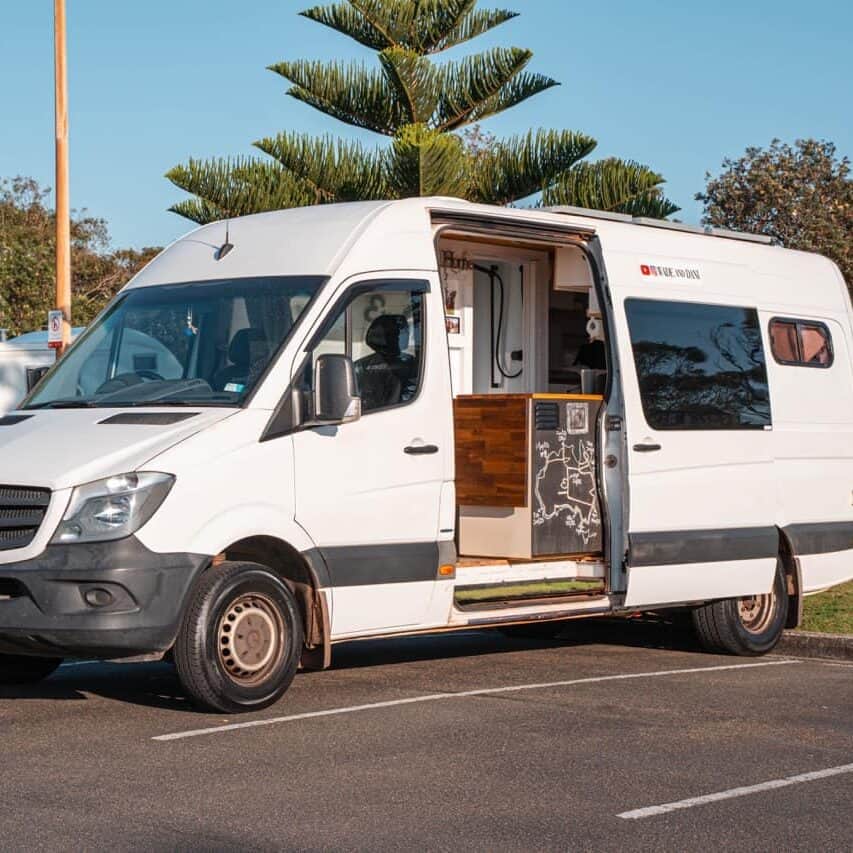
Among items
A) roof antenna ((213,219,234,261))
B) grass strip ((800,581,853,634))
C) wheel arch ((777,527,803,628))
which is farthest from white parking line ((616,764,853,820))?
grass strip ((800,581,853,634))

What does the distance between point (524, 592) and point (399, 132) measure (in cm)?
1354

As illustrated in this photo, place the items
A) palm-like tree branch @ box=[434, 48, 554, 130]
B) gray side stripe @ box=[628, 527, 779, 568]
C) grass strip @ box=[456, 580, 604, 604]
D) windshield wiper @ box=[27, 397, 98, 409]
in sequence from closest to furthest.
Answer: windshield wiper @ box=[27, 397, 98, 409], grass strip @ box=[456, 580, 604, 604], gray side stripe @ box=[628, 527, 779, 568], palm-like tree branch @ box=[434, 48, 554, 130]

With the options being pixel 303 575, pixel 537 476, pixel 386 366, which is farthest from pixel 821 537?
→ pixel 303 575

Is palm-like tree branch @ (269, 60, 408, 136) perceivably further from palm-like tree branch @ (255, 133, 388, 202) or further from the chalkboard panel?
the chalkboard panel

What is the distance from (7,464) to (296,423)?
4.91ft

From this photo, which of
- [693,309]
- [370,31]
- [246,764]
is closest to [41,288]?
[370,31]

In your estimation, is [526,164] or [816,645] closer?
[816,645]

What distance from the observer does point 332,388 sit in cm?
874

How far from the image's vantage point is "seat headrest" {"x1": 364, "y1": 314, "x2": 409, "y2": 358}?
938 centimetres

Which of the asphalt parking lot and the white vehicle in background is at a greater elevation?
the white vehicle in background

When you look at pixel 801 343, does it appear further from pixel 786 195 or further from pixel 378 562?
pixel 786 195

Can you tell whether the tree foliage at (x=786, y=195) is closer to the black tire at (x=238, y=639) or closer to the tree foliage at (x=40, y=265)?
the tree foliage at (x=40, y=265)

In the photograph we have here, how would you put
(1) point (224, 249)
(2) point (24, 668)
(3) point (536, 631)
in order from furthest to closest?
(3) point (536, 631) → (1) point (224, 249) → (2) point (24, 668)

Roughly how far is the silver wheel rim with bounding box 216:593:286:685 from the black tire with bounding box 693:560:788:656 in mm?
4062
